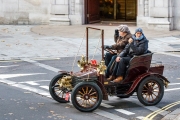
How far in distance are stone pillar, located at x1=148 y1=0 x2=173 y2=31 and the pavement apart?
1.41 feet

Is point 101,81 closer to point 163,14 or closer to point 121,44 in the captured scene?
point 121,44

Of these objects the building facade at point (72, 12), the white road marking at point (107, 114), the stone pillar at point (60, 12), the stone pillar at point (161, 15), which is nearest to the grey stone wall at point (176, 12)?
the building facade at point (72, 12)

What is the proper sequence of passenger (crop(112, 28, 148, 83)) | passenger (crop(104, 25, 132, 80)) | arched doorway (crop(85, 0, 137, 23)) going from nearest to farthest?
passenger (crop(112, 28, 148, 83)), passenger (crop(104, 25, 132, 80)), arched doorway (crop(85, 0, 137, 23))

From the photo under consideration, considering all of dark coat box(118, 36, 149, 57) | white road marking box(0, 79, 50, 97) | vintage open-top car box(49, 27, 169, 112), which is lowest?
white road marking box(0, 79, 50, 97)

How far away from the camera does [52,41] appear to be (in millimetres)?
22625

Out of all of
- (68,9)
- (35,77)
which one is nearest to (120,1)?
(68,9)

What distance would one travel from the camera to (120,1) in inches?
1195

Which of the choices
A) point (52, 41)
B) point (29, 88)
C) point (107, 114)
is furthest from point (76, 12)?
point (107, 114)

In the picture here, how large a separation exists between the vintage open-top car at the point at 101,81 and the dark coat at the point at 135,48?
122 mm

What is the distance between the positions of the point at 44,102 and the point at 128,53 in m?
2.08

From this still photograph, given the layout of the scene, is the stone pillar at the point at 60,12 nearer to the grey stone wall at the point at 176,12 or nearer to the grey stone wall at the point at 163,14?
the grey stone wall at the point at 163,14

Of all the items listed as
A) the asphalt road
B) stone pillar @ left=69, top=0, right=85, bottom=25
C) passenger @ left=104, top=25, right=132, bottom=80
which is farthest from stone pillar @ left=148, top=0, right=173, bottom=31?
passenger @ left=104, top=25, right=132, bottom=80

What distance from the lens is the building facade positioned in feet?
85.3

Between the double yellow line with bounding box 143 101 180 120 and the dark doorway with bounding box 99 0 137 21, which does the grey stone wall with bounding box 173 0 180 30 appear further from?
the double yellow line with bounding box 143 101 180 120
